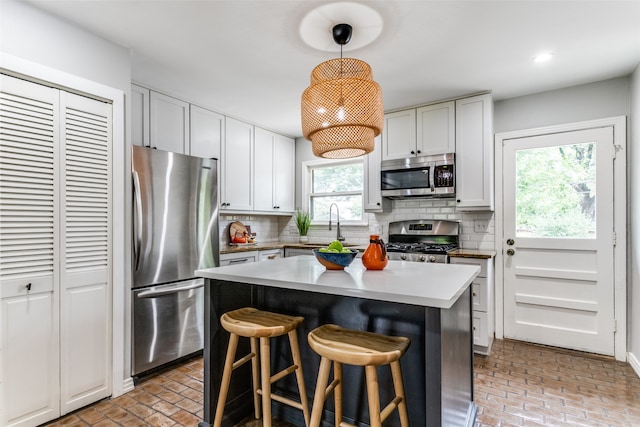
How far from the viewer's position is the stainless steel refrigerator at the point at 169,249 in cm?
250

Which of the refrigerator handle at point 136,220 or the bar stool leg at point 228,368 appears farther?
the refrigerator handle at point 136,220

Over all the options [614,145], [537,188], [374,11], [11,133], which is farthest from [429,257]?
[11,133]

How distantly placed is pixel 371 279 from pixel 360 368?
1.76 ft

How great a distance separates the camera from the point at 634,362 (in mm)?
2705

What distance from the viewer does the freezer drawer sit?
250 cm

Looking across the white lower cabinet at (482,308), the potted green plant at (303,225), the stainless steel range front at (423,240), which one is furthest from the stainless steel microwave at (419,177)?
the potted green plant at (303,225)

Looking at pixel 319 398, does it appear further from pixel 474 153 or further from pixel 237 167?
pixel 237 167

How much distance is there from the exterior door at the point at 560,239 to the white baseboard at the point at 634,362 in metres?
0.15

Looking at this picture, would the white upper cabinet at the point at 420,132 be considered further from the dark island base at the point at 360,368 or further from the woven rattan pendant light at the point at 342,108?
the dark island base at the point at 360,368

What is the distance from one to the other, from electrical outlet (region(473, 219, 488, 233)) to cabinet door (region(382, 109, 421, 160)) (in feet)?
3.17

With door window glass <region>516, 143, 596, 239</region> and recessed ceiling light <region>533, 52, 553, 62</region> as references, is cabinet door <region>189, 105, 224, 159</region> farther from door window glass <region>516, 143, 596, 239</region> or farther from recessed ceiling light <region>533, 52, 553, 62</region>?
door window glass <region>516, 143, 596, 239</region>

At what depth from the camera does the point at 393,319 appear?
167cm

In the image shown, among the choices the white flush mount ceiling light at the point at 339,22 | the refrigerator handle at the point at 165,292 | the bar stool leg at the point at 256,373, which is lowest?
the bar stool leg at the point at 256,373

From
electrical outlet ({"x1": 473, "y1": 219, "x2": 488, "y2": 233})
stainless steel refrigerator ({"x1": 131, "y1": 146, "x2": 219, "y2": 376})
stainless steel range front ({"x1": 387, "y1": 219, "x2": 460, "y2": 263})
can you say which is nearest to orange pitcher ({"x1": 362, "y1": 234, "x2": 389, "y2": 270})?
stainless steel range front ({"x1": 387, "y1": 219, "x2": 460, "y2": 263})
